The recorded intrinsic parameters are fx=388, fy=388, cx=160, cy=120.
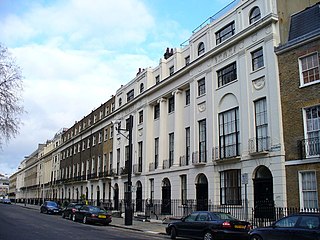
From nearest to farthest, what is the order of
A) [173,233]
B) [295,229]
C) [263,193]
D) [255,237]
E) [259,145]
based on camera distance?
[295,229], [255,237], [173,233], [263,193], [259,145]

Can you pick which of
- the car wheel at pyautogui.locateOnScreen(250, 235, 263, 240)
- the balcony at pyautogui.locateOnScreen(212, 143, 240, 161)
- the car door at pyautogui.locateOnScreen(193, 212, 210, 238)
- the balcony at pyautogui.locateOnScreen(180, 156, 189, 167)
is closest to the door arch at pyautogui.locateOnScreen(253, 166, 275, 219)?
the balcony at pyautogui.locateOnScreen(212, 143, 240, 161)

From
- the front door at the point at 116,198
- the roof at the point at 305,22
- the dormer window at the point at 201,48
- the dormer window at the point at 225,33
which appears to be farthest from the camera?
the front door at the point at 116,198

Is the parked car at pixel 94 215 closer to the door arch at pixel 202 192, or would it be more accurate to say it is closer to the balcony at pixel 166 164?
the door arch at pixel 202 192

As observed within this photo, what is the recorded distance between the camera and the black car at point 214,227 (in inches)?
628

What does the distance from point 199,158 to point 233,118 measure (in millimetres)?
4508

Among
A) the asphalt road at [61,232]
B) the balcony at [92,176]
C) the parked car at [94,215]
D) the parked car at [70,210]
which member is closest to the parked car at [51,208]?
the balcony at [92,176]

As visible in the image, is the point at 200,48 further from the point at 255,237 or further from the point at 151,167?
the point at 255,237

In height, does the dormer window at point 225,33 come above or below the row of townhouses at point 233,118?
above

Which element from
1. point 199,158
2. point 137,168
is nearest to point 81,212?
point 137,168

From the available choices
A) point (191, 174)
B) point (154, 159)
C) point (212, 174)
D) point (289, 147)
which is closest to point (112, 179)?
point (154, 159)

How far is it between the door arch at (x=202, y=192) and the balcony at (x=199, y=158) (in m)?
0.93

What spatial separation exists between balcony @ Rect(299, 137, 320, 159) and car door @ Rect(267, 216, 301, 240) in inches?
264

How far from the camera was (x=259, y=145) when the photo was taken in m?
22.3

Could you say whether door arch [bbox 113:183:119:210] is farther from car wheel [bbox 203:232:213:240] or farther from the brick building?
car wheel [bbox 203:232:213:240]
